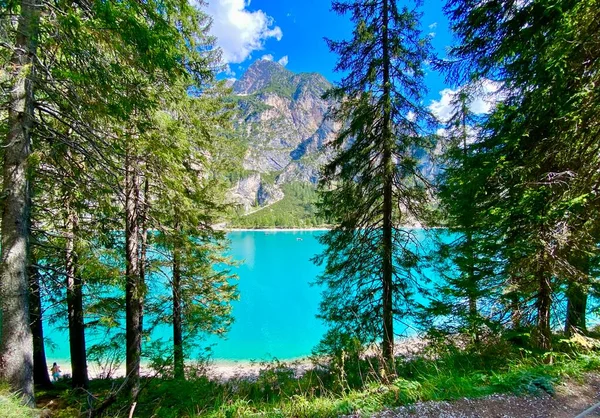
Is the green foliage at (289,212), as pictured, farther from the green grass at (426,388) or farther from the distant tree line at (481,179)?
the green grass at (426,388)

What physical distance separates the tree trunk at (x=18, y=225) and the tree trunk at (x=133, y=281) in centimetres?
141

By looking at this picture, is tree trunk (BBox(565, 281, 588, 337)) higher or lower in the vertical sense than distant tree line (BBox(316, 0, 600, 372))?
lower

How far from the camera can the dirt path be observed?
93.1 inches

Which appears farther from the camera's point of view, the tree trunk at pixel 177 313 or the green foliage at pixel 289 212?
the green foliage at pixel 289 212

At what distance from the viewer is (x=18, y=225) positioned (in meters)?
3.24

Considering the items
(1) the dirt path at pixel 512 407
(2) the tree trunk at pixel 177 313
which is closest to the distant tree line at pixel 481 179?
(1) the dirt path at pixel 512 407

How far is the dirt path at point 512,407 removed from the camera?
2365 mm

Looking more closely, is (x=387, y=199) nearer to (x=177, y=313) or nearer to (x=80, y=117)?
(x=80, y=117)

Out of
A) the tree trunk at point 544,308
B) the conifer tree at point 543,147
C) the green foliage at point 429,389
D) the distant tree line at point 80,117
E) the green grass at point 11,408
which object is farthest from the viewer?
the tree trunk at point 544,308

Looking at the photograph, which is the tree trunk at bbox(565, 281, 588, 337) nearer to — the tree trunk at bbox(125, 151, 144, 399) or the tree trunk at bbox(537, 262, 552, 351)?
the tree trunk at bbox(537, 262, 552, 351)

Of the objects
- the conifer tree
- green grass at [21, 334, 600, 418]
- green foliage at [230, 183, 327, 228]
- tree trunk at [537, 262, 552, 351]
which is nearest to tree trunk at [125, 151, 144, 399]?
green grass at [21, 334, 600, 418]

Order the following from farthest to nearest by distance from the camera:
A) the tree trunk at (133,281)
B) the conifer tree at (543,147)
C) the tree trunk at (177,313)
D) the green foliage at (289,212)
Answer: the green foliage at (289,212) → the tree trunk at (177,313) → the tree trunk at (133,281) → the conifer tree at (543,147)

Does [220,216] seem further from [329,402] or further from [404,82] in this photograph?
[329,402]

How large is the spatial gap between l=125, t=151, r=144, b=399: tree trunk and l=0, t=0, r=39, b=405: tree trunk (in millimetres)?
1409
